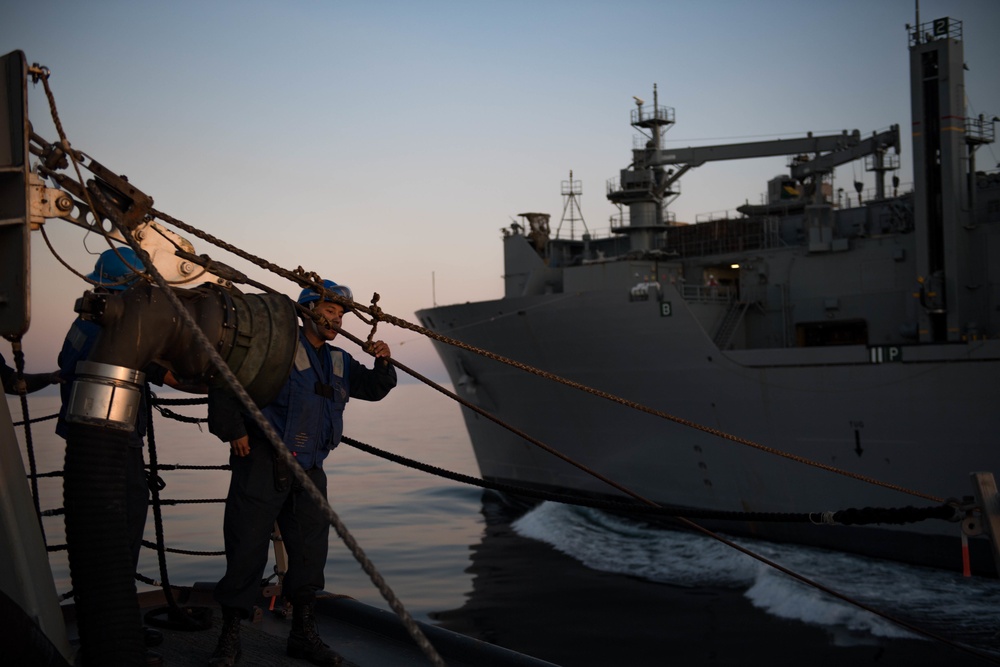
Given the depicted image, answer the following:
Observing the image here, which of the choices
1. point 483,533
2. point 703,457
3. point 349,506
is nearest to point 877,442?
point 703,457

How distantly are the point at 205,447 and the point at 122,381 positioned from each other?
3838 cm

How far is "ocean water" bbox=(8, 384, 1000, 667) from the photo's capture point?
9875 mm

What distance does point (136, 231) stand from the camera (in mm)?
3471

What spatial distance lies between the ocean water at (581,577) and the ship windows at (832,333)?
12.7 ft

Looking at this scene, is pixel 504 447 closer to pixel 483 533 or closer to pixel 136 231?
pixel 483 533

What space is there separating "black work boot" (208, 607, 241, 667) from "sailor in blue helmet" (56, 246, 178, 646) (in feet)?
1.35

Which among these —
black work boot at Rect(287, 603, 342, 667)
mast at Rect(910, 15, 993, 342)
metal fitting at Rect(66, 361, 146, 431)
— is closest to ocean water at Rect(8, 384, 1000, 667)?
mast at Rect(910, 15, 993, 342)

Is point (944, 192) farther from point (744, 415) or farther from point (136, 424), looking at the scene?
point (136, 424)

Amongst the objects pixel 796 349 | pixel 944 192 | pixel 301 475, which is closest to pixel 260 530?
pixel 301 475

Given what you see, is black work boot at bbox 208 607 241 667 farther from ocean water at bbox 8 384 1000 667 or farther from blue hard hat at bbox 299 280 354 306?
ocean water at bbox 8 384 1000 667

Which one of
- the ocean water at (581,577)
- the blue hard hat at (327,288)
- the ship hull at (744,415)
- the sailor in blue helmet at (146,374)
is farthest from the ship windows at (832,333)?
the sailor in blue helmet at (146,374)

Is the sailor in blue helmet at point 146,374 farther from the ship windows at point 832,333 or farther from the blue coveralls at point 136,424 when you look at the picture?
the ship windows at point 832,333

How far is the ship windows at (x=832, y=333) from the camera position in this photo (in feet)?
48.4

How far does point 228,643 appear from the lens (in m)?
3.44
